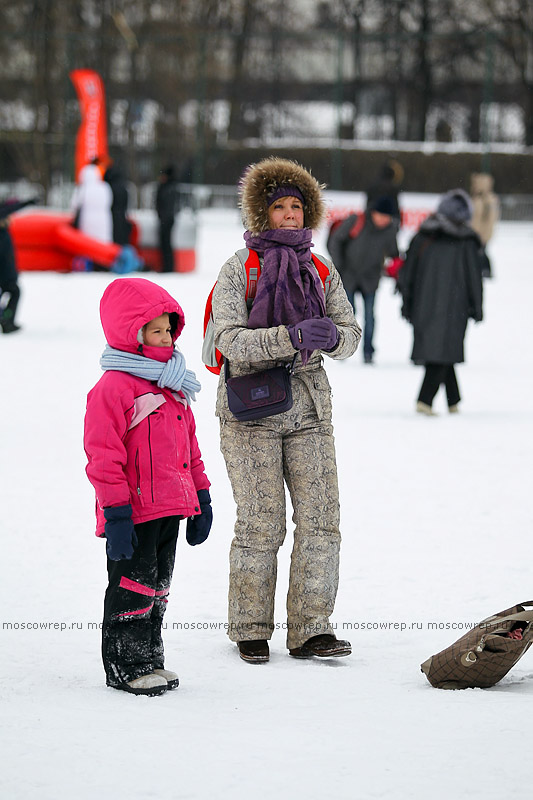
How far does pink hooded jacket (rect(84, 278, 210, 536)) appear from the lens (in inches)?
130

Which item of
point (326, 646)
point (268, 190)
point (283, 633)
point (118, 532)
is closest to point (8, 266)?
point (283, 633)

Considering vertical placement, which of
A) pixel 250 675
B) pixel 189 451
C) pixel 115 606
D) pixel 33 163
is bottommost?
pixel 250 675

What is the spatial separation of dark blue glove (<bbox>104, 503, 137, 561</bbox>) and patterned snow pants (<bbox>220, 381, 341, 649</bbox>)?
645mm

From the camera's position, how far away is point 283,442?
12.6ft

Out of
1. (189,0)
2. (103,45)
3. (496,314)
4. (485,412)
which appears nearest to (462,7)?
(189,0)

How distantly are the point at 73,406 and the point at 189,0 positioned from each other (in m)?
27.0

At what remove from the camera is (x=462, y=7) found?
32688mm

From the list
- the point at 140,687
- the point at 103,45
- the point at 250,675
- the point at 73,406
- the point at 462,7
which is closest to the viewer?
the point at 140,687

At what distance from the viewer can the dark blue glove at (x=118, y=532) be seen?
127 inches

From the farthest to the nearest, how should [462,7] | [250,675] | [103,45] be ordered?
[462,7], [103,45], [250,675]

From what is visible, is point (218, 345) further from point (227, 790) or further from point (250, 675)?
point (227, 790)

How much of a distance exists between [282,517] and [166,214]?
13976 mm

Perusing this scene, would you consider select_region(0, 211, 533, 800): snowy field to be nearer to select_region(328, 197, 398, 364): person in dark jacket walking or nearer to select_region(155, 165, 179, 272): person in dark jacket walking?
select_region(328, 197, 398, 364): person in dark jacket walking

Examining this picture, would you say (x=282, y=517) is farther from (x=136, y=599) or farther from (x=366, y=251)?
(x=366, y=251)
